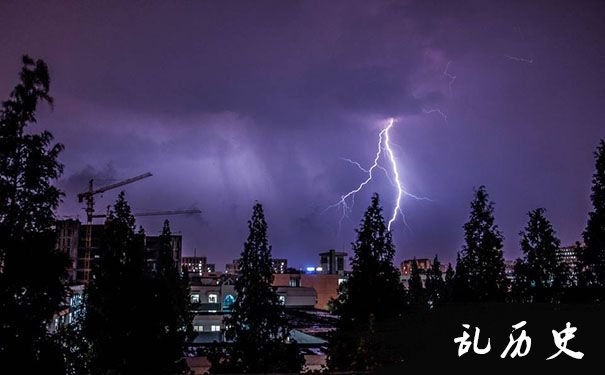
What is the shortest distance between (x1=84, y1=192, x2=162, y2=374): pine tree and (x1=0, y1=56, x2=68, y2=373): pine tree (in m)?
2.62

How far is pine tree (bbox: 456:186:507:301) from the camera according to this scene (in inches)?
700

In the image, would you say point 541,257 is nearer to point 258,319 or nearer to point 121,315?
point 258,319

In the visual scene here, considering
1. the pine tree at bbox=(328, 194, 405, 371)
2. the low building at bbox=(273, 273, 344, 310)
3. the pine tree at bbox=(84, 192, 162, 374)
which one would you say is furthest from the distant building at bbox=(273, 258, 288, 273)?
the pine tree at bbox=(84, 192, 162, 374)

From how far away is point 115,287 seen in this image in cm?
951

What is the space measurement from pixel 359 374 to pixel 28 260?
4856 mm

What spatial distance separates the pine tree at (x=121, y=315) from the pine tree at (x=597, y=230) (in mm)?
15337

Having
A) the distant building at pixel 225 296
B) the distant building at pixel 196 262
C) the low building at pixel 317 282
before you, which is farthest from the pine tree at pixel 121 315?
the distant building at pixel 196 262

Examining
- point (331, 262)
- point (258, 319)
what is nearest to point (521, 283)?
point (258, 319)

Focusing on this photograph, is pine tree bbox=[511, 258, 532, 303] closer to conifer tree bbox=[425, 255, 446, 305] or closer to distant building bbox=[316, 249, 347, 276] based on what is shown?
conifer tree bbox=[425, 255, 446, 305]

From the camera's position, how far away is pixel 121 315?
30.5 feet

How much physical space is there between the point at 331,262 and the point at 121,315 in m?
58.7

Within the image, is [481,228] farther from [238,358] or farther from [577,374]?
[577,374]

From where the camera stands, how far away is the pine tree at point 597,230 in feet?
56.0

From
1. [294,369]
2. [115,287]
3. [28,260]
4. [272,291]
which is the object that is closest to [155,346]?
[115,287]
